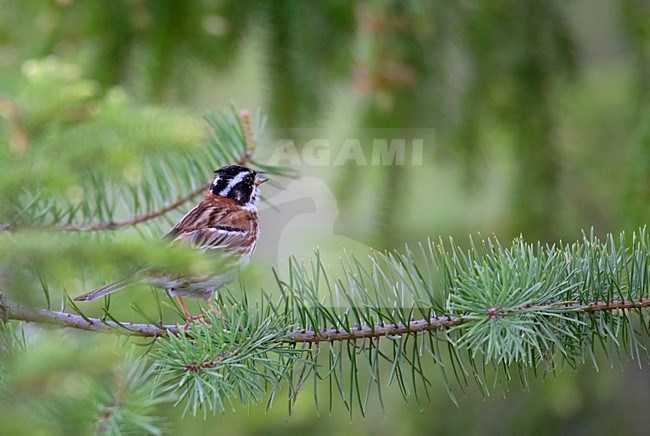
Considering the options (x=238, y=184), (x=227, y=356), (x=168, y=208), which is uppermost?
(x=238, y=184)

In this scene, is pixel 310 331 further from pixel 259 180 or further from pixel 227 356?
pixel 259 180

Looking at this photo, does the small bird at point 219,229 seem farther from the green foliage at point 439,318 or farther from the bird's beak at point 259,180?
the green foliage at point 439,318

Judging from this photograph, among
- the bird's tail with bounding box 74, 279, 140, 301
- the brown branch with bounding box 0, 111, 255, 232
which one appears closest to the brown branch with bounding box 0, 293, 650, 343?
the bird's tail with bounding box 74, 279, 140, 301

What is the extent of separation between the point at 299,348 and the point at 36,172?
705mm

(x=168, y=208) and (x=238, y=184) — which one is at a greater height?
(x=238, y=184)

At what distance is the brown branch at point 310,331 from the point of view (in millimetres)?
1419

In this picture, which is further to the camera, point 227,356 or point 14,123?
point 14,123

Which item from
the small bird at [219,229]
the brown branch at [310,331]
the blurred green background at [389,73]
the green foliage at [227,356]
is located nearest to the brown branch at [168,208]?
the small bird at [219,229]

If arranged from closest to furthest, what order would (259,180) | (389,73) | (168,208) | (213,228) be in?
(168,208) → (213,228) → (259,180) → (389,73)

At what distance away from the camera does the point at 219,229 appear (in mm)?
2287

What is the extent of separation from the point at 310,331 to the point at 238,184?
939 millimetres

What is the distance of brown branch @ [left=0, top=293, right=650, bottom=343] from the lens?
55.9 inches

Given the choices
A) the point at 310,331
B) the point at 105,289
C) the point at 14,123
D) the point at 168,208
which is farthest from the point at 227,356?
the point at 14,123

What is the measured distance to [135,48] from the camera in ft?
9.66
